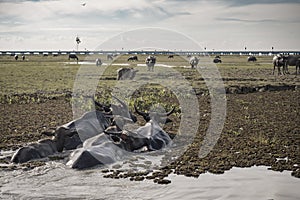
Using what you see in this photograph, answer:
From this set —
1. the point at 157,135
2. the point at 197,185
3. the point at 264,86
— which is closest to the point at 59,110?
the point at 157,135

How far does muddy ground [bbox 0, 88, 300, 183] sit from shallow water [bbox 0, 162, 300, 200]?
0.33 m

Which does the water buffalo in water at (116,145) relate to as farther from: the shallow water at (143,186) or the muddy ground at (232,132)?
the muddy ground at (232,132)

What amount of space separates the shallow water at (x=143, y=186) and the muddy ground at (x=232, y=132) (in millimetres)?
333

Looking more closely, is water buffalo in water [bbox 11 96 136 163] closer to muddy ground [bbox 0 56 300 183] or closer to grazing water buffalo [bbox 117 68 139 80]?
muddy ground [bbox 0 56 300 183]

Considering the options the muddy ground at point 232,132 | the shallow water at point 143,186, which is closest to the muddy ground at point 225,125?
the muddy ground at point 232,132

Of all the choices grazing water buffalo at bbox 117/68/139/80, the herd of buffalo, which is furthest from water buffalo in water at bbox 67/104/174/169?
grazing water buffalo at bbox 117/68/139/80

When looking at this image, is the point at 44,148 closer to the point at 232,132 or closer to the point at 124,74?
the point at 232,132

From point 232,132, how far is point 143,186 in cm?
570

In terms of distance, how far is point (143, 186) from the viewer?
27.6ft

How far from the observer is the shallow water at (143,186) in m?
7.85

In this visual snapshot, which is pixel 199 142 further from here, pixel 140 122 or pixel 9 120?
pixel 9 120

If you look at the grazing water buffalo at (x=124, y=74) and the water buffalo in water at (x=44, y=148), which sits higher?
the grazing water buffalo at (x=124, y=74)

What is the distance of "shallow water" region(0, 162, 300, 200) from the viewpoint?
25.7 ft

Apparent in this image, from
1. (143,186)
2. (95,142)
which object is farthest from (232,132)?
(143,186)
